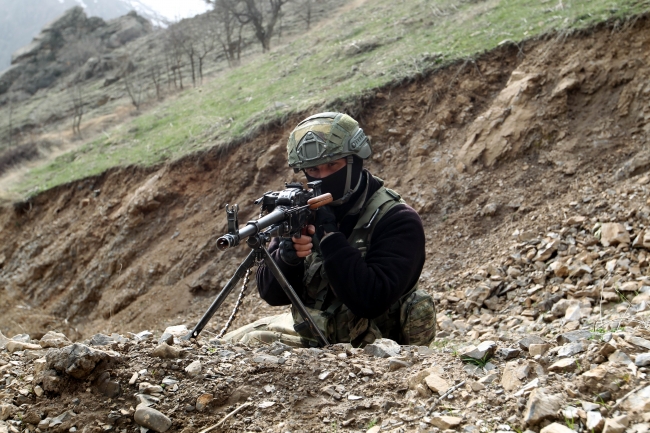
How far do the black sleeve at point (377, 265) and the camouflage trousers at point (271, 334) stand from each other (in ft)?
1.92

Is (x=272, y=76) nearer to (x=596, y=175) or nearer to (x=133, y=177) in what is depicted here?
(x=133, y=177)

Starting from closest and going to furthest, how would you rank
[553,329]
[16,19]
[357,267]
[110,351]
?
[110,351]
[357,267]
[553,329]
[16,19]

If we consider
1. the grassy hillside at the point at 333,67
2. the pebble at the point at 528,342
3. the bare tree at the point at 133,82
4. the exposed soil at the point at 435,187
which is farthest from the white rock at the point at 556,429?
the bare tree at the point at 133,82

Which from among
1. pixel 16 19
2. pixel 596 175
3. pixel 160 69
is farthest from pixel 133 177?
pixel 16 19

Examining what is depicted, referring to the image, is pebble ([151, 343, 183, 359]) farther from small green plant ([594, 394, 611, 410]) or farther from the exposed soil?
the exposed soil

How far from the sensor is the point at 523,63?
7.55 metres

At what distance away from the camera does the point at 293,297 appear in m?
3.20

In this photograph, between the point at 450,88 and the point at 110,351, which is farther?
the point at 450,88

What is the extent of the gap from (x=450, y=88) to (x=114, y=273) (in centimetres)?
645

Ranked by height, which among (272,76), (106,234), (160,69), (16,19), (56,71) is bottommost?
(106,234)

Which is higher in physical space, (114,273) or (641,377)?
(641,377)

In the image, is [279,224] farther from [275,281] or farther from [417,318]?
[417,318]

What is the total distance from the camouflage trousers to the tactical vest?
8.1 inches

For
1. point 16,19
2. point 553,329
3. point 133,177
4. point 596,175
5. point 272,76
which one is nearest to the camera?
point 553,329
